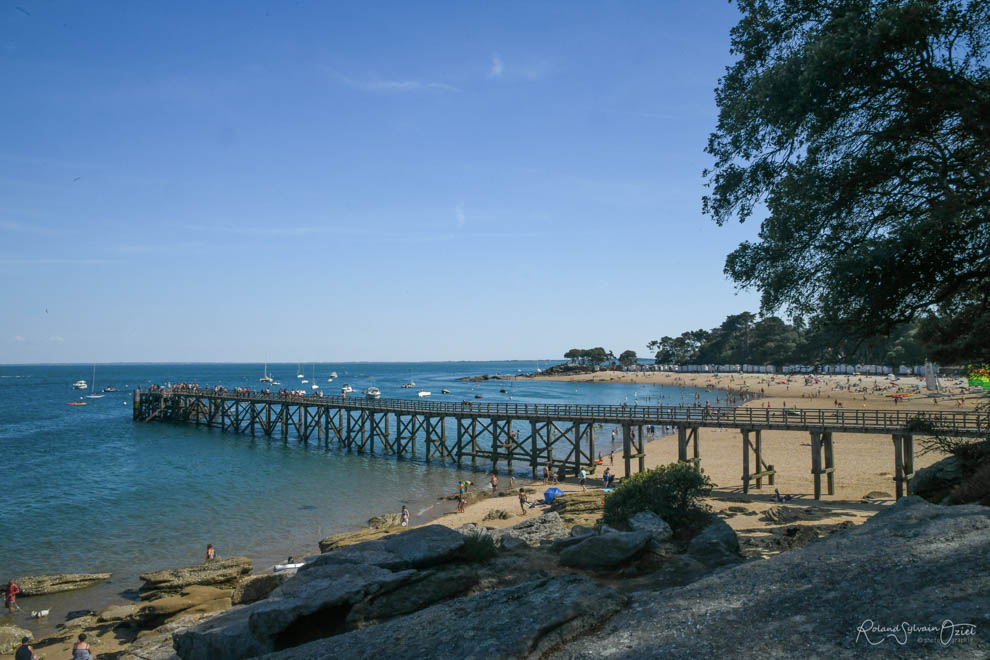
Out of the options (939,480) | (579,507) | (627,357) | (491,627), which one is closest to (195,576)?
(579,507)

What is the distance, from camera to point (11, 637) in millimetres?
16031

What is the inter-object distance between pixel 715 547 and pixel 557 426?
3023cm

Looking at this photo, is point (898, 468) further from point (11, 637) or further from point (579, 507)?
point (11, 637)

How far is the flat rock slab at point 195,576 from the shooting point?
1889cm

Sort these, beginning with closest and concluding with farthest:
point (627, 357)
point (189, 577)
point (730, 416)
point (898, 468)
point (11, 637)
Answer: point (11, 637), point (189, 577), point (898, 468), point (730, 416), point (627, 357)

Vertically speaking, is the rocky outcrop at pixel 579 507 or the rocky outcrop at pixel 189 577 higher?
the rocky outcrop at pixel 579 507

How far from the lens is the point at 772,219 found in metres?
12.8

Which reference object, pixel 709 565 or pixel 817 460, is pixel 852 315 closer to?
A: pixel 709 565

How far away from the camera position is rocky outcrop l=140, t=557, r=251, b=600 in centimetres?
1869

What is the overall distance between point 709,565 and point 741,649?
18.9ft

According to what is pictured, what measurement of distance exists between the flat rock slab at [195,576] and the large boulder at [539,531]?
8974mm

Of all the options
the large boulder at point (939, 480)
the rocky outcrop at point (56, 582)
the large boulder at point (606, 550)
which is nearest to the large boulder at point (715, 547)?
the large boulder at point (606, 550)

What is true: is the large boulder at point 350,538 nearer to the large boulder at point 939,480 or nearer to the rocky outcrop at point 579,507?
the rocky outcrop at point 579,507

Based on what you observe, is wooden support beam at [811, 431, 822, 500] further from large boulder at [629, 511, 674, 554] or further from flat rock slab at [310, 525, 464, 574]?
flat rock slab at [310, 525, 464, 574]
